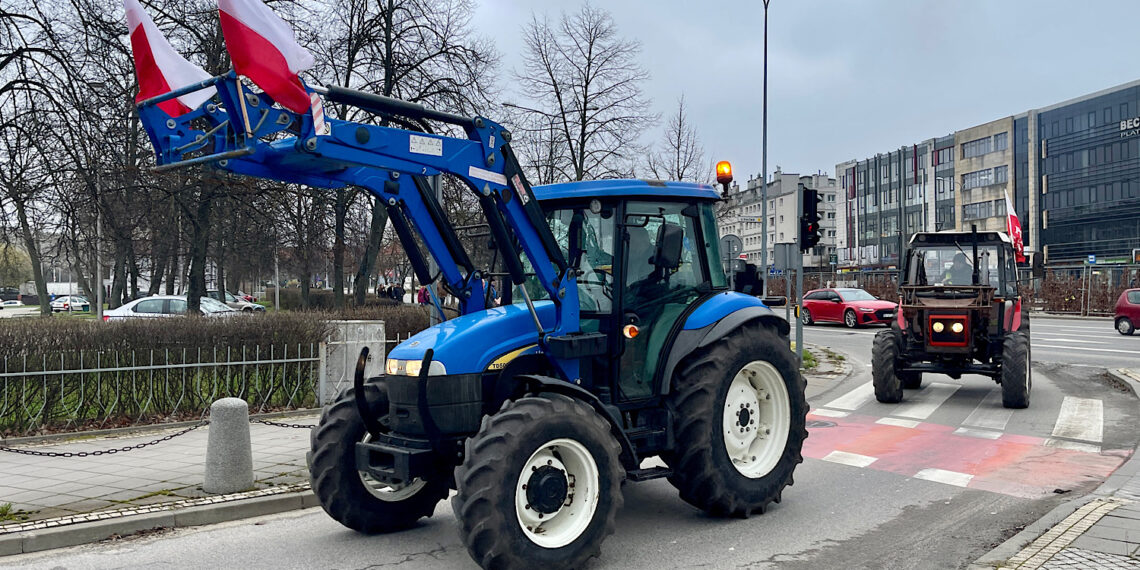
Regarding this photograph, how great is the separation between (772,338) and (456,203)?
45.6ft

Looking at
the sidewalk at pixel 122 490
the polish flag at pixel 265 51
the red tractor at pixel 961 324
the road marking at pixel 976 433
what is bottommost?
the road marking at pixel 976 433

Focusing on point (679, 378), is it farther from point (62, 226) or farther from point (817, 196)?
point (62, 226)

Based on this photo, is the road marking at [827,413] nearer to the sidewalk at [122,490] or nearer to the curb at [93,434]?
the sidewalk at [122,490]

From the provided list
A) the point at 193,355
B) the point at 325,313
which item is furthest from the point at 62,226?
the point at 193,355

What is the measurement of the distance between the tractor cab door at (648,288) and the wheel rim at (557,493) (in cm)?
92

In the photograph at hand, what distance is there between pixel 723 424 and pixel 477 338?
6.59 ft

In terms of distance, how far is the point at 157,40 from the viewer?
5.17 m

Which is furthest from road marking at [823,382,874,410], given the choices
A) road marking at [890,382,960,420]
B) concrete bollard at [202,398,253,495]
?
concrete bollard at [202,398,253,495]

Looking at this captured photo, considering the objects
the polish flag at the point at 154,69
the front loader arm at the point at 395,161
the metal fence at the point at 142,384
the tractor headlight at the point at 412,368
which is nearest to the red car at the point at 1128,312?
the metal fence at the point at 142,384

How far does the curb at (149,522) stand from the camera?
6141 mm

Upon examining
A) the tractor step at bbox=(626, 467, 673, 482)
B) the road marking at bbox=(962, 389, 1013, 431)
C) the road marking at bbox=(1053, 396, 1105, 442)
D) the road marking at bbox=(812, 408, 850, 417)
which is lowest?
the road marking at bbox=(812, 408, 850, 417)

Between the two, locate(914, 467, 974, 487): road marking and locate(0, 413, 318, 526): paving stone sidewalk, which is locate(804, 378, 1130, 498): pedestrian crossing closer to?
locate(914, 467, 974, 487): road marking

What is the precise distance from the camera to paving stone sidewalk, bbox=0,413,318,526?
277 inches

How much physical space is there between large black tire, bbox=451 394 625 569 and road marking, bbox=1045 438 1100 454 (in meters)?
6.43
